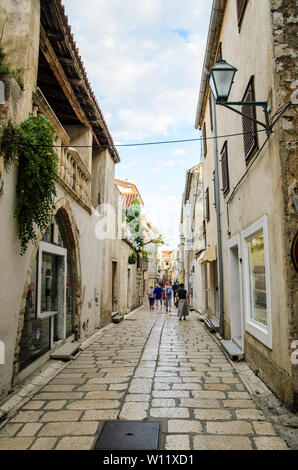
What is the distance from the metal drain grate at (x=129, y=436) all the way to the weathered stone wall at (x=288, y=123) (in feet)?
5.52

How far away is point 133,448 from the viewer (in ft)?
10.7

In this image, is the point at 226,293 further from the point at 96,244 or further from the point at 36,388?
the point at 36,388

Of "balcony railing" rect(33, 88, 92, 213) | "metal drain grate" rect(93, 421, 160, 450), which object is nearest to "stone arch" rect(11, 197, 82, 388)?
"balcony railing" rect(33, 88, 92, 213)

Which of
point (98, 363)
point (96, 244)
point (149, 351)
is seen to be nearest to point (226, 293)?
point (149, 351)

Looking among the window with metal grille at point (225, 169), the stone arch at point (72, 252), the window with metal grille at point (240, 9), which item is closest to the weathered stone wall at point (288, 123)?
the window with metal grille at point (240, 9)

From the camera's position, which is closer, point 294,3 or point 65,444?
point 65,444

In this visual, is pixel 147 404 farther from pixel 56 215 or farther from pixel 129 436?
pixel 56 215

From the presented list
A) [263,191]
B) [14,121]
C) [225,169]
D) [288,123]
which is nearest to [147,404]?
[263,191]

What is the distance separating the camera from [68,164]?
7898mm

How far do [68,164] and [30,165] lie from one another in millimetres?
3242

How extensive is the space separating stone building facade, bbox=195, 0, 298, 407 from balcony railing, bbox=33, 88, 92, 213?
335 cm

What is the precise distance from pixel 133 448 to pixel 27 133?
4.08 metres

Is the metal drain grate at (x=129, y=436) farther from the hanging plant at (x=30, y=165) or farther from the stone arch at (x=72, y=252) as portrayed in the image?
the hanging plant at (x=30, y=165)
